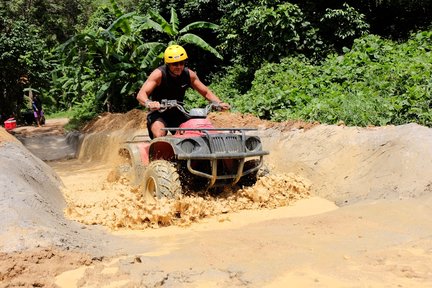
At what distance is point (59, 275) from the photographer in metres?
3.34

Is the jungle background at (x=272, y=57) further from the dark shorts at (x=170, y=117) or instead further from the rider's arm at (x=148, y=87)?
the rider's arm at (x=148, y=87)

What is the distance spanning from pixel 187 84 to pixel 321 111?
2820 mm

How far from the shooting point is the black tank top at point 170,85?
6.18 metres

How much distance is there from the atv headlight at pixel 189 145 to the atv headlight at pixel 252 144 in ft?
2.42

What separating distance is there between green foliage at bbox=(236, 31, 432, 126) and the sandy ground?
0.79 metres

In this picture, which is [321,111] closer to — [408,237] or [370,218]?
[370,218]

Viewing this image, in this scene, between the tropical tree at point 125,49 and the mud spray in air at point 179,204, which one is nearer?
the mud spray in air at point 179,204

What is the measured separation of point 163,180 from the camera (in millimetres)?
5254

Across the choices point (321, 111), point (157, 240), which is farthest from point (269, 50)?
point (157, 240)

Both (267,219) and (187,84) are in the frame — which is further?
(187,84)

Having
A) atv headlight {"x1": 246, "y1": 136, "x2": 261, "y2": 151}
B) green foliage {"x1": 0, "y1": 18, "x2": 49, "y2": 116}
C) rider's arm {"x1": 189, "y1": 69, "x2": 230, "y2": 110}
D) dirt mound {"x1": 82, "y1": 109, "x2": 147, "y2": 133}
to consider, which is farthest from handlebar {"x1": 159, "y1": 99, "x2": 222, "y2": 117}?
green foliage {"x1": 0, "y1": 18, "x2": 49, "y2": 116}

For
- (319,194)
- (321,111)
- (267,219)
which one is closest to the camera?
(267,219)

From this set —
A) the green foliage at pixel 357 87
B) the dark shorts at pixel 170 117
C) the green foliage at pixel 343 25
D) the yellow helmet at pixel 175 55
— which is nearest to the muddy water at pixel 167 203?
the dark shorts at pixel 170 117

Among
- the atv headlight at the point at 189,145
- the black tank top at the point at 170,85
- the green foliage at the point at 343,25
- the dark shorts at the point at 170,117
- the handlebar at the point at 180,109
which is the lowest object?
the atv headlight at the point at 189,145
